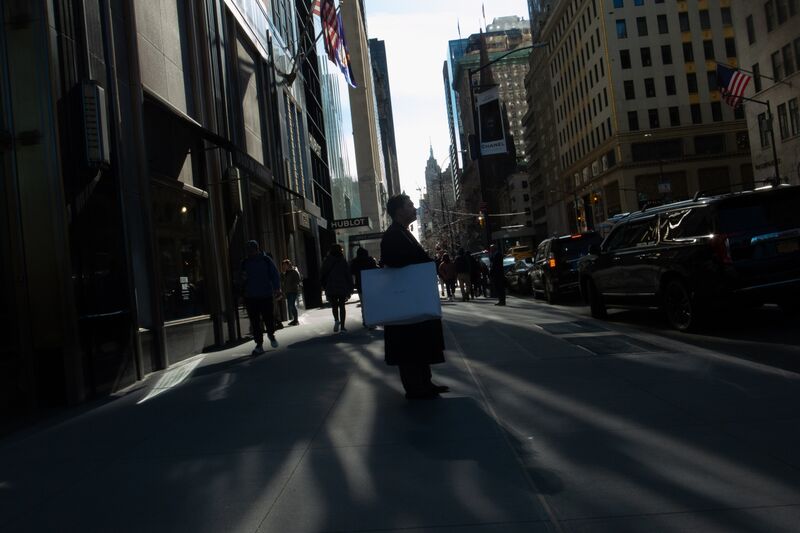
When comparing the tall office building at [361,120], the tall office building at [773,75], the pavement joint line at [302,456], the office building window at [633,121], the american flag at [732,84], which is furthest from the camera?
Answer: the tall office building at [361,120]

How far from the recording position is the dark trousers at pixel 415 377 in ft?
20.1

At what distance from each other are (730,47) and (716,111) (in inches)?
272

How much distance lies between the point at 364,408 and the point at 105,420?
A: 2.43m

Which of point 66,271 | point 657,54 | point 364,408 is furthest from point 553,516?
point 657,54

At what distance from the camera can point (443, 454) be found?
436 centimetres

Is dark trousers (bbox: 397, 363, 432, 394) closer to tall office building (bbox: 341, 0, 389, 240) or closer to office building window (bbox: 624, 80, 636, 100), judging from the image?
office building window (bbox: 624, 80, 636, 100)

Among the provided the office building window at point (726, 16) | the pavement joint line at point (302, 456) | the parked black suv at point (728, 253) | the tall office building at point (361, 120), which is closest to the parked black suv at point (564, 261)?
the parked black suv at point (728, 253)

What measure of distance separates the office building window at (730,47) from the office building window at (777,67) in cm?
2714

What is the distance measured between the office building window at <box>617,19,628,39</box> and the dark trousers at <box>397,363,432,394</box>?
6855 cm

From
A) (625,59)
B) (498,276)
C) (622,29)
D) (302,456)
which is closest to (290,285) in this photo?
(498,276)

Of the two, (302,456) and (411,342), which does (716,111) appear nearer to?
(411,342)

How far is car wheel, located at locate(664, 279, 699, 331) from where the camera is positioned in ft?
30.8

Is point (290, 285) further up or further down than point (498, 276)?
further up

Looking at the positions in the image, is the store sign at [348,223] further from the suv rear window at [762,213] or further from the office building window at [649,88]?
the office building window at [649,88]
